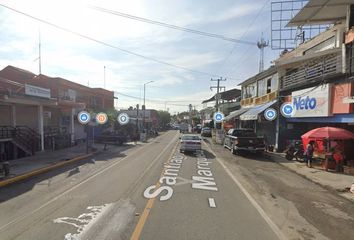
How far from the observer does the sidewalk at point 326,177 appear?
13.2m

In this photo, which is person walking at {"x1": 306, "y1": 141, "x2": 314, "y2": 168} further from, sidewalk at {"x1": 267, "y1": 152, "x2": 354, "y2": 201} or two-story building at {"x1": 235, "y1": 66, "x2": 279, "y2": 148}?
→ two-story building at {"x1": 235, "y1": 66, "x2": 279, "y2": 148}

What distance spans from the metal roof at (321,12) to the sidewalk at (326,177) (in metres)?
9.33

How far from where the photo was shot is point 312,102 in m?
21.2

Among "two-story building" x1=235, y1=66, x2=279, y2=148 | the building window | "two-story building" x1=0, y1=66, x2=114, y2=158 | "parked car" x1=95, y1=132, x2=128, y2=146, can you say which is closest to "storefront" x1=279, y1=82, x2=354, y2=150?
"two-story building" x1=235, y1=66, x2=279, y2=148

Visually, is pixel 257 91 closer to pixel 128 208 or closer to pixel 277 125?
pixel 277 125

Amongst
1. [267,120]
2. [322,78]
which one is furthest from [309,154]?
[267,120]

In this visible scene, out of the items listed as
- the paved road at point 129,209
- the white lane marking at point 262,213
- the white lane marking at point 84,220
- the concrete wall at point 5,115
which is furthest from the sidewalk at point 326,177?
the concrete wall at point 5,115

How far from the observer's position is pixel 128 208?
31.0 feet

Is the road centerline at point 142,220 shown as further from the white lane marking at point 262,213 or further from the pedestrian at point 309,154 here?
the pedestrian at point 309,154

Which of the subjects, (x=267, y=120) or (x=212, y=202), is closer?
(x=212, y=202)

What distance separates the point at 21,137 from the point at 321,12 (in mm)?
21410

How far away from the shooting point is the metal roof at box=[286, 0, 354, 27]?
65.7 ft

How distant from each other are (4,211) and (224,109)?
5877 cm

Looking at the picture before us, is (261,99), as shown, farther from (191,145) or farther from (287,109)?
(191,145)
